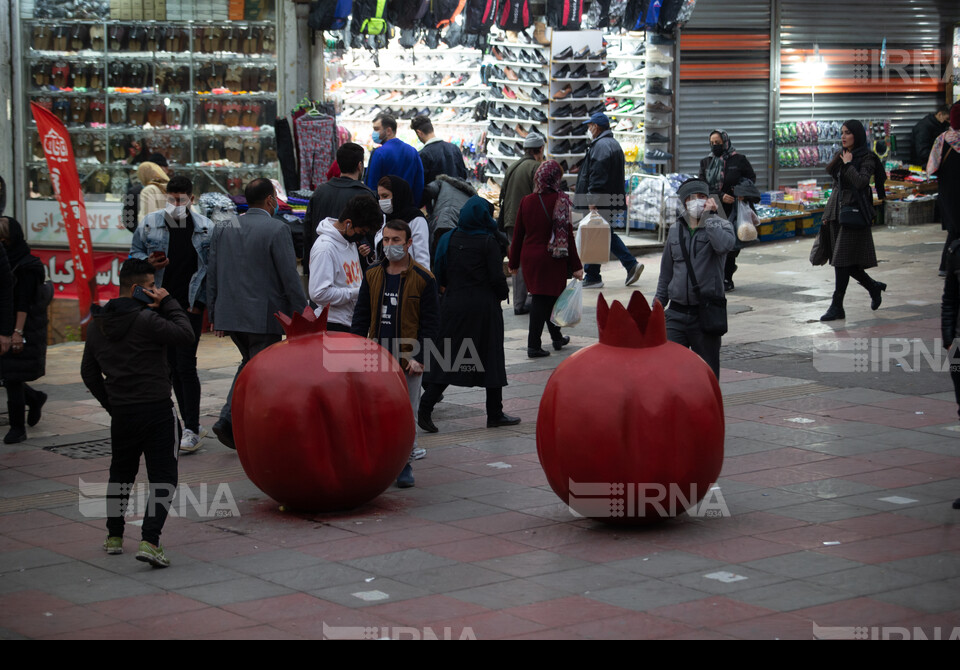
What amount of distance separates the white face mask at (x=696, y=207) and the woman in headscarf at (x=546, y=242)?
2.76m

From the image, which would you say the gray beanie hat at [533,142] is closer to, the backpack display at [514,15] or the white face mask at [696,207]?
the backpack display at [514,15]

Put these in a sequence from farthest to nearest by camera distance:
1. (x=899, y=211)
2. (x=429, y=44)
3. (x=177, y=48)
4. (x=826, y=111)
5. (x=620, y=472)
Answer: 1. (x=826, y=111)
2. (x=899, y=211)
3. (x=429, y=44)
4. (x=177, y=48)
5. (x=620, y=472)

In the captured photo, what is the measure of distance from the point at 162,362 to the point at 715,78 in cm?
1622

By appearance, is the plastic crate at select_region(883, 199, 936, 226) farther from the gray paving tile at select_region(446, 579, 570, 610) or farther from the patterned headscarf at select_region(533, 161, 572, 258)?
the gray paving tile at select_region(446, 579, 570, 610)

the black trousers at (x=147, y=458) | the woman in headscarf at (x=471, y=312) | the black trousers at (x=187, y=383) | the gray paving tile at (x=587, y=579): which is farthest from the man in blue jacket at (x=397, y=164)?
the gray paving tile at (x=587, y=579)

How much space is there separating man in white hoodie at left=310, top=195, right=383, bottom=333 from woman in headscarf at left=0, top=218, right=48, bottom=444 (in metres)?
2.42

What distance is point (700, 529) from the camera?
22.7 feet

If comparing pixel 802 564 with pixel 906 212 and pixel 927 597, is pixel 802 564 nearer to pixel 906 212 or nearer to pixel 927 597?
pixel 927 597

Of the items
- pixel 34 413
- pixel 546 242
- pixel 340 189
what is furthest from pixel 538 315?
pixel 34 413

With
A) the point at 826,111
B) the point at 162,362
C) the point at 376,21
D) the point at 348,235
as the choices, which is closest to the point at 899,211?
the point at 826,111

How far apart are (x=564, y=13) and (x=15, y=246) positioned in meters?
10.7

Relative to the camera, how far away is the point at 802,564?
6.25 meters

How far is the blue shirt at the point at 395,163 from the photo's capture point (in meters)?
11.9

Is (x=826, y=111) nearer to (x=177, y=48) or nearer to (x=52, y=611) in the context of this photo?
(x=177, y=48)
